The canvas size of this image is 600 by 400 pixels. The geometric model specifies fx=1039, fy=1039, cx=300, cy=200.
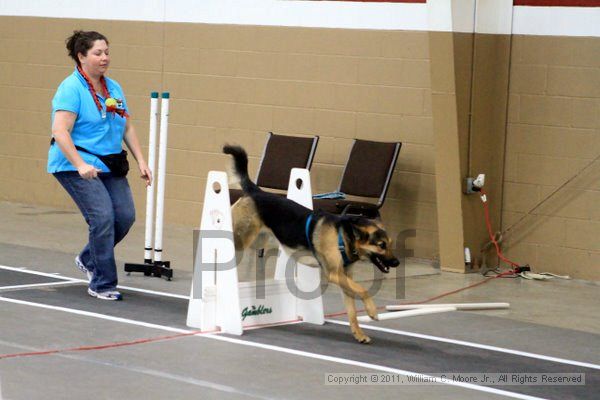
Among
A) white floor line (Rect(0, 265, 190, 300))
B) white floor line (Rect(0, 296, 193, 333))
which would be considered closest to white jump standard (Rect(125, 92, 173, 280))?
white floor line (Rect(0, 265, 190, 300))

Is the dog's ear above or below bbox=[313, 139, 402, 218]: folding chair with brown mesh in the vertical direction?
below

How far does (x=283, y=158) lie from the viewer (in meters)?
9.87

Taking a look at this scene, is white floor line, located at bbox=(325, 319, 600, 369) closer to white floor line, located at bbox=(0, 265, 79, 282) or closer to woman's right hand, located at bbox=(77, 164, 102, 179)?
woman's right hand, located at bbox=(77, 164, 102, 179)

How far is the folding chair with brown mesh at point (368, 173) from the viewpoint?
9.14 metres

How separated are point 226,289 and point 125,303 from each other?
3.43ft

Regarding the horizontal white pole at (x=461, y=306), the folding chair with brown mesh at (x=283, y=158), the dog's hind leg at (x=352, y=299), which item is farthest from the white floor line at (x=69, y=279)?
the folding chair with brown mesh at (x=283, y=158)

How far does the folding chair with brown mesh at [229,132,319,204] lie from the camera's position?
9.78 m

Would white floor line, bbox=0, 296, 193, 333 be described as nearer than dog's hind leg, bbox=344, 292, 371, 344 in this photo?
No

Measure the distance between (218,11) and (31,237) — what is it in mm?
2979

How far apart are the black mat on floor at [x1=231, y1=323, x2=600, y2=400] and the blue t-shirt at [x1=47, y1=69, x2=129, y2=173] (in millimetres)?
1665

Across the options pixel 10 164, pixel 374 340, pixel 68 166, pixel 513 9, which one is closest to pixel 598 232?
pixel 513 9

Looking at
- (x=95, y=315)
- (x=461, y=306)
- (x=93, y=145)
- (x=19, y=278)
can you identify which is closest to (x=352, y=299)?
(x=461, y=306)

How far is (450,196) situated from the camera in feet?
29.6

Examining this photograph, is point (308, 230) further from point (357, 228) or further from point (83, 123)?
point (83, 123)
